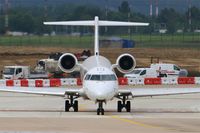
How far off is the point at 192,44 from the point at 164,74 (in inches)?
1886

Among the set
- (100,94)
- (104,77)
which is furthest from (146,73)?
(100,94)

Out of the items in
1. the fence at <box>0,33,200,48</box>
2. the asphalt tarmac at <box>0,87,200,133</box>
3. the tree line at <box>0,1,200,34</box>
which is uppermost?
the tree line at <box>0,1,200,34</box>

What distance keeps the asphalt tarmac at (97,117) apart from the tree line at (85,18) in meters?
86.9

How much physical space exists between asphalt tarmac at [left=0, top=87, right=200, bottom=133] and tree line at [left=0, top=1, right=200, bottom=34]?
285 feet

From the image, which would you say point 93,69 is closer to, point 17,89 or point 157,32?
point 17,89

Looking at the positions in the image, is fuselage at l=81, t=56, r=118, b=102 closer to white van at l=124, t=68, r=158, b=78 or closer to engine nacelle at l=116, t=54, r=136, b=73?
engine nacelle at l=116, t=54, r=136, b=73

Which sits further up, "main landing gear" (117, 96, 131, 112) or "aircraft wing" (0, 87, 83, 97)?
"aircraft wing" (0, 87, 83, 97)

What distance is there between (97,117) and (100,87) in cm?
160

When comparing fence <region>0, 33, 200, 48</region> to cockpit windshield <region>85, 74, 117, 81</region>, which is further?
fence <region>0, 33, 200, 48</region>

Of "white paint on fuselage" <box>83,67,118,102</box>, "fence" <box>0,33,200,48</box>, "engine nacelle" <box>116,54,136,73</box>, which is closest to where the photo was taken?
"white paint on fuselage" <box>83,67,118,102</box>

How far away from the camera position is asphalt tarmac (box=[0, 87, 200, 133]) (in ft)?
85.0

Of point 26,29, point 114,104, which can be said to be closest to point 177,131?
point 114,104

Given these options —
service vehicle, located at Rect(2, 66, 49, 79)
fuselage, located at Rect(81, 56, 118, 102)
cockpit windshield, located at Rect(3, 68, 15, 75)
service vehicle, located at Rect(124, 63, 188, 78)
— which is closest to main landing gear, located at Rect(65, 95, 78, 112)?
fuselage, located at Rect(81, 56, 118, 102)

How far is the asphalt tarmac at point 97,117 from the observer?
2592 centimetres
